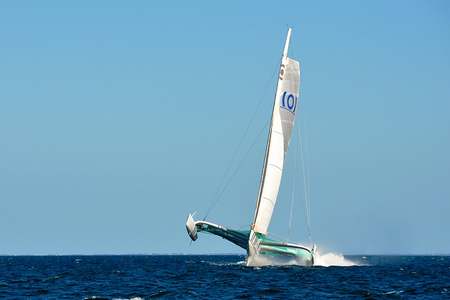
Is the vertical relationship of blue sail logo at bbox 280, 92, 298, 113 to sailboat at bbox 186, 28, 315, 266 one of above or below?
above

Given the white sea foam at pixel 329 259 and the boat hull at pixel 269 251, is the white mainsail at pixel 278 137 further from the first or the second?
the white sea foam at pixel 329 259

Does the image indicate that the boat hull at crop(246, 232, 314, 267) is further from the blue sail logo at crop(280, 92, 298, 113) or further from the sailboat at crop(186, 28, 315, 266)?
the blue sail logo at crop(280, 92, 298, 113)

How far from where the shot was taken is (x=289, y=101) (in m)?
87.1

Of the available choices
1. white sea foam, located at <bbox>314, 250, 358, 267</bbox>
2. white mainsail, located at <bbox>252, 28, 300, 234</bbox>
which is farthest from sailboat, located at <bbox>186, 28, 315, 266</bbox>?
white sea foam, located at <bbox>314, 250, 358, 267</bbox>

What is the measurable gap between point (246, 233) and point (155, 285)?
790 inches

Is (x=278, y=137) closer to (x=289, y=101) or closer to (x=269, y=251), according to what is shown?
(x=289, y=101)

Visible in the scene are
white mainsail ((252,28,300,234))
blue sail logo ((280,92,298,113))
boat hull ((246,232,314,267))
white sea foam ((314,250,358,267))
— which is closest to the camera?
boat hull ((246,232,314,267))

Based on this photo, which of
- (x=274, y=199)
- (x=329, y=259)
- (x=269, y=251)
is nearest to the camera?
(x=269, y=251)

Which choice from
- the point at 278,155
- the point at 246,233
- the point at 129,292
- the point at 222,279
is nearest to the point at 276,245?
the point at 246,233

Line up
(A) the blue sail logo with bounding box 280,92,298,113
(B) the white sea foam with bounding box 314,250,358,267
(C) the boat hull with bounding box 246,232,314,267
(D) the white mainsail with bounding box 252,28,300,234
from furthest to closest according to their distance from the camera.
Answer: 1. (B) the white sea foam with bounding box 314,250,358,267
2. (A) the blue sail logo with bounding box 280,92,298,113
3. (D) the white mainsail with bounding box 252,28,300,234
4. (C) the boat hull with bounding box 246,232,314,267

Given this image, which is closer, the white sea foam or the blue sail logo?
the blue sail logo

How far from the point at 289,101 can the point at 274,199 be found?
370 inches

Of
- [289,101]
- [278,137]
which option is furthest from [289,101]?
[278,137]

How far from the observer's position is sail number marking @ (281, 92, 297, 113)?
8644cm
